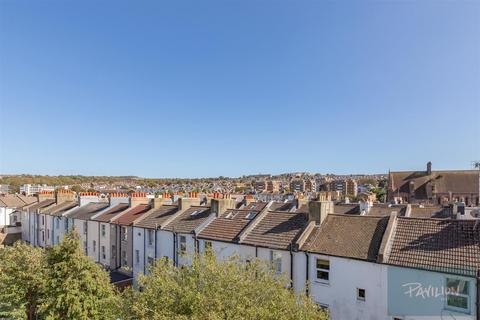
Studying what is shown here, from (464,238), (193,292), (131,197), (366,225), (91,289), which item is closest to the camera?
(193,292)

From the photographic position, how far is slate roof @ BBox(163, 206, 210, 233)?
27.4 meters

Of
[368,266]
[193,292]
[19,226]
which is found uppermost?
[193,292]

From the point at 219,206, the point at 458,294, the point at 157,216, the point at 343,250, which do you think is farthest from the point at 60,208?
the point at 458,294

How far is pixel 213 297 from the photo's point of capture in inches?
421

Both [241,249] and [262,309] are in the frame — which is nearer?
[262,309]

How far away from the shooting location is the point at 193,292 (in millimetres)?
10977

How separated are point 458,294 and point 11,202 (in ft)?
217

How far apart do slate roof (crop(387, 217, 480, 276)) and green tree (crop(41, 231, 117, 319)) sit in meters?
15.2

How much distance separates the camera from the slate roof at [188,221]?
27.4 metres

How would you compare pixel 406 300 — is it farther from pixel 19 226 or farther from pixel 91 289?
pixel 19 226

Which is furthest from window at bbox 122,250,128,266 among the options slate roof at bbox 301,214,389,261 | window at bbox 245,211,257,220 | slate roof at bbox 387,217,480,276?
slate roof at bbox 387,217,480,276

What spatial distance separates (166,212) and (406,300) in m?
21.9

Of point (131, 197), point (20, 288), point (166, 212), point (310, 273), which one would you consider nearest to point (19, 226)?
point (131, 197)

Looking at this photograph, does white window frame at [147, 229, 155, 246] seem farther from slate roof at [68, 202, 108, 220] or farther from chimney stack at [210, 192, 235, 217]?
slate roof at [68, 202, 108, 220]
